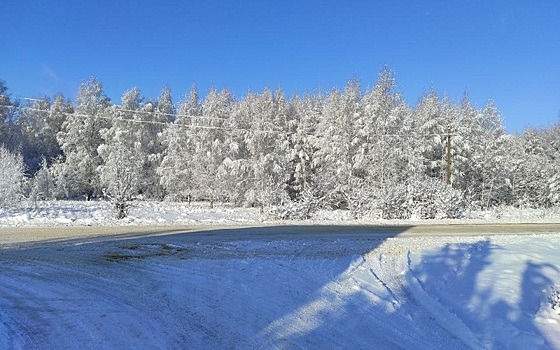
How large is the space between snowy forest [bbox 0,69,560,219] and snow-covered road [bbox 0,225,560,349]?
19.2 metres

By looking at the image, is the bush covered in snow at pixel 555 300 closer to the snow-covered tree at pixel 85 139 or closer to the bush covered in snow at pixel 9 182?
the bush covered in snow at pixel 9 182

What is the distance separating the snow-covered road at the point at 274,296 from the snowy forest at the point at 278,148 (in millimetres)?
19250

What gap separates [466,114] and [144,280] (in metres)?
42.8

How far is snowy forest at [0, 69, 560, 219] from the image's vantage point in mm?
36125

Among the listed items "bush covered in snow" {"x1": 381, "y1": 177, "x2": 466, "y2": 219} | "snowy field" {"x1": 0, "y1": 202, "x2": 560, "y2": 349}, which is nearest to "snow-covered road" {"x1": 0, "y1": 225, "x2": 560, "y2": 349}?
"snowy field" {"x1": 0, "y1": 202, "x2": 560, "y2": 349}

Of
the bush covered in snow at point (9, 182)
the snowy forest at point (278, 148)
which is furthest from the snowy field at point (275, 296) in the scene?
the snowy forest at point (278, 148)

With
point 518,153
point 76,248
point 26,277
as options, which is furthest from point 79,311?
point 518,153

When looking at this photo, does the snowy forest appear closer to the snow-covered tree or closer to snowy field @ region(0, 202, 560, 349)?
the snow-covered tree

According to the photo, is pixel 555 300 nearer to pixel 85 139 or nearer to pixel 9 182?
pixel 9 182

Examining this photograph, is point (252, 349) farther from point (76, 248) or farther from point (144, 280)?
point (76, 248)

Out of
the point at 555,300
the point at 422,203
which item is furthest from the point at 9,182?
the point at 555,300

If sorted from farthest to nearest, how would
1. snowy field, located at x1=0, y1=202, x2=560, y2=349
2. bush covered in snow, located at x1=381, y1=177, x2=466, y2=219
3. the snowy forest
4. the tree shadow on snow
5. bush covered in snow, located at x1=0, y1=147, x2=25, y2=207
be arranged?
the snowy forest
bush covered in snow, located at x1=0, y1=147, x2=25, y2=207
bush covered in snow, located at x1=381, y1=177, x2=466, y2=219
the tree shadow on snow
snowy field, located at x1=0, y1=202, x2=560, y2=349

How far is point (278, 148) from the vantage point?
127 feet

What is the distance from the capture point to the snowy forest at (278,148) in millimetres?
36125
